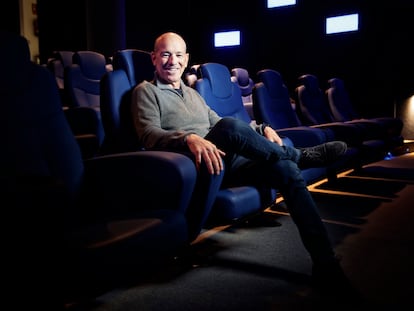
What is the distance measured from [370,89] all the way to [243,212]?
6.29 m

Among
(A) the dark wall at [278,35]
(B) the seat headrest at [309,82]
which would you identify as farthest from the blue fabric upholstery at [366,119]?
(A) the dark wall at [278,35]

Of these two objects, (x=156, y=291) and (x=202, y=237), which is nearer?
(x=156, y=291)

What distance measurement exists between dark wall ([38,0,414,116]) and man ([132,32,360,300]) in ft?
18.6

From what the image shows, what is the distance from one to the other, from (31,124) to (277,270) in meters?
1.09

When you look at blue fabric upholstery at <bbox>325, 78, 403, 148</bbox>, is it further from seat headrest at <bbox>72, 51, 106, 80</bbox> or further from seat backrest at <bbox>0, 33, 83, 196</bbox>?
seat backrest at <bbox>0, 33, 83, 196</bbox>

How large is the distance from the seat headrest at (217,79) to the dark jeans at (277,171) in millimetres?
795

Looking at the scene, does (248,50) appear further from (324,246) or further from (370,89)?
(324,246)

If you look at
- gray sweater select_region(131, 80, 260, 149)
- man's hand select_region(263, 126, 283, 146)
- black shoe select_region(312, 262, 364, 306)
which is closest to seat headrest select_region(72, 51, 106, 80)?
gray sweater select_region(131, 80, 260, 149)

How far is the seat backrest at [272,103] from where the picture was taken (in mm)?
3090

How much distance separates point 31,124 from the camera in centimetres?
125

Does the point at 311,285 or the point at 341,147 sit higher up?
the point at 341,147

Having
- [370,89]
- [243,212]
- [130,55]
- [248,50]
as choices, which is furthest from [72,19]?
[243,212]

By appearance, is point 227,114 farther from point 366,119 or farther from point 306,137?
point 366,119

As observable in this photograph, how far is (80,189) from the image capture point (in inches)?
53.1
